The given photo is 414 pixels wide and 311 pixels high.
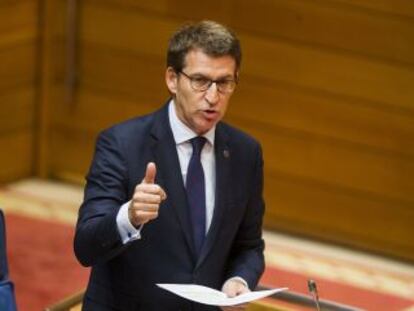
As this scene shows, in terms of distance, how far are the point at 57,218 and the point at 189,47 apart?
336 centimetres

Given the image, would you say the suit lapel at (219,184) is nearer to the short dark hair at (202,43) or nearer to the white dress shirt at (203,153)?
the white dress shirt at (203,153)

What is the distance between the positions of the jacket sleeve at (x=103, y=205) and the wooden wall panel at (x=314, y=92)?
296 cm

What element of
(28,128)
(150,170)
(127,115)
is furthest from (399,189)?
(150,170)

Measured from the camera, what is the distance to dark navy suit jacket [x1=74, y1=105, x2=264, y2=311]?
3.14 metres

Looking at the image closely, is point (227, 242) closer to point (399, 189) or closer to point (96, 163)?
point (96, 163)

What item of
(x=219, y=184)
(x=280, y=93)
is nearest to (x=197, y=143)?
(x=219, y=184)

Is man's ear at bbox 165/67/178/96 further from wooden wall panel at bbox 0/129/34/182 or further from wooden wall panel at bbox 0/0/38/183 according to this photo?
wooden wall panel at bbox 0/129/34/182

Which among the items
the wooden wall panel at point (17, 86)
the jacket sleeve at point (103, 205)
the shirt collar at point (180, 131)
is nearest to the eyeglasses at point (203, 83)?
the shirt collar at point (180, 131)

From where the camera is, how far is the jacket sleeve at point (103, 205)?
9.70ft

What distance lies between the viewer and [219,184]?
128 inches

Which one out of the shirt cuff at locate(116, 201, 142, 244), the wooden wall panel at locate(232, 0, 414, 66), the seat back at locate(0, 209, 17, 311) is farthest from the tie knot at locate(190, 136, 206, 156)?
the wooden wall panel at locate(232, 0, 414, 66)

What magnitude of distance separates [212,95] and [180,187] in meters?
0.28

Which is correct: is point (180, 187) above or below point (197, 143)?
below

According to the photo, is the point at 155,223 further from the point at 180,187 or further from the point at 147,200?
the point at 147,200
